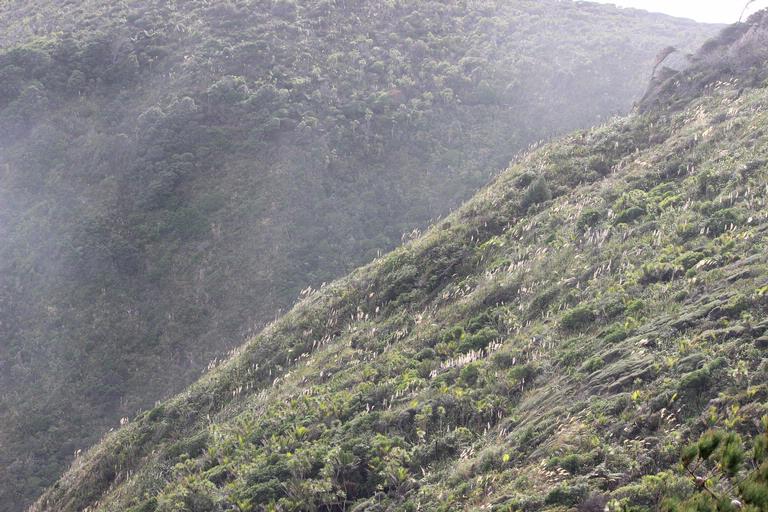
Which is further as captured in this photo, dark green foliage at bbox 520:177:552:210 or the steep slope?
dark green foliage at bbox 520:177:552:210

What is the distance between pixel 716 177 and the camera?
564 inches

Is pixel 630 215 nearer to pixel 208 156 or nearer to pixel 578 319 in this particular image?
pixel 578 319

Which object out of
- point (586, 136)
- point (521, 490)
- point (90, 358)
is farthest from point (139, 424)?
point (586, 136)

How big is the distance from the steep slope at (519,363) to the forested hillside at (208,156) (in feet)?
16.1

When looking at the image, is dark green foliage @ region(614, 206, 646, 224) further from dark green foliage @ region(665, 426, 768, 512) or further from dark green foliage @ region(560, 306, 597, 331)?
dark green foliage @ region(665, 426, 768, 512)

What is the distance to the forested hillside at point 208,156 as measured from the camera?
69.9 feet

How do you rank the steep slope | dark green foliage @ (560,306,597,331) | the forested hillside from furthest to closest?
the forested hillside → dark green foliage @ (560,306,597,331) → the steep slope

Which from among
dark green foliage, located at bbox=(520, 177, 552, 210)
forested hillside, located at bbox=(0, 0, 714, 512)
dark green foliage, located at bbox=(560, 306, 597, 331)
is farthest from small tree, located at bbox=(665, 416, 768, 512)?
forested hillside, located at bbox=(0, 0, 714, 512)

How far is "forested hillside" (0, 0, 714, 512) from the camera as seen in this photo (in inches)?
839

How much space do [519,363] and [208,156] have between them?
20709 mm

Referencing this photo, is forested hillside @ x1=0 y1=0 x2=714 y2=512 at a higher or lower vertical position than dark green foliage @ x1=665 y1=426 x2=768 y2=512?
lower

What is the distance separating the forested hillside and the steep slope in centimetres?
491

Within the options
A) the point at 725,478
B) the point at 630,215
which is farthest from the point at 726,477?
the point at 630,215

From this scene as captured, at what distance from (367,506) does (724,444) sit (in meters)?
4.92
